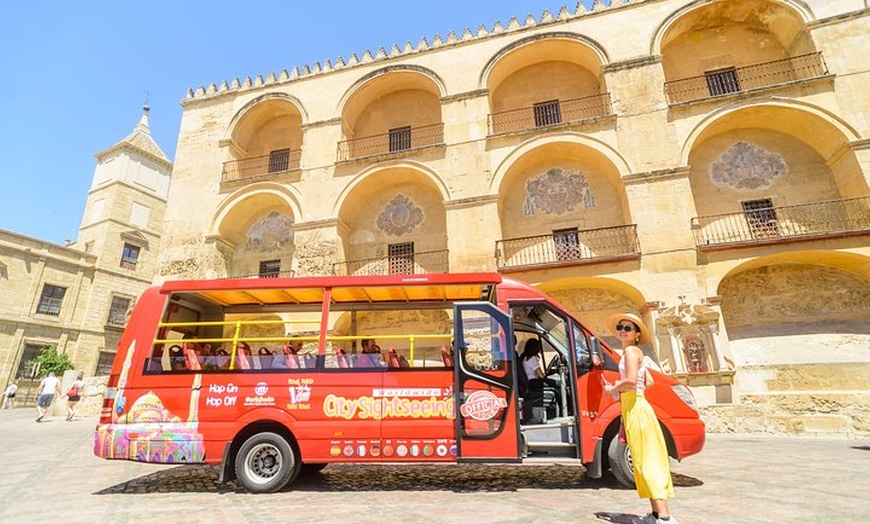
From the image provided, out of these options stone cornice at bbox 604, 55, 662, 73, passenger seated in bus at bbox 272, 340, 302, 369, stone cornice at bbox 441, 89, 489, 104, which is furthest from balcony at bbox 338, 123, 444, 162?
passenger seated in bus at bbox 272, 340, 302, 369

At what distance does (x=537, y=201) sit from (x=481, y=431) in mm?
11092

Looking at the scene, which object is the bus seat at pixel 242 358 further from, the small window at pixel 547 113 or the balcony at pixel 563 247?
the small window at pixel 547 113

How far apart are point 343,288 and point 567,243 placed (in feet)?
33.0

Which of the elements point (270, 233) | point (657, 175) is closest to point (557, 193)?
point (657, 175)

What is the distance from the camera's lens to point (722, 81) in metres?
14.4

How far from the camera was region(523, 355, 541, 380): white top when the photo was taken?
5.51 m

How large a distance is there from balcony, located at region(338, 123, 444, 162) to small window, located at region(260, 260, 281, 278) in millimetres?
5068

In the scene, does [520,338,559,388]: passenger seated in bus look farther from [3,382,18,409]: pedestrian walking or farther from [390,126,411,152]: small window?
[3,382,18,409]: pedestrian walking

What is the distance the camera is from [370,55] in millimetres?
17062

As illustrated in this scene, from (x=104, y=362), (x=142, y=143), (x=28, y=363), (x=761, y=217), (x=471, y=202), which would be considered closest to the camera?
(x=761, y=217)

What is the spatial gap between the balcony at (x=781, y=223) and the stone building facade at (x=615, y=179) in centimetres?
6

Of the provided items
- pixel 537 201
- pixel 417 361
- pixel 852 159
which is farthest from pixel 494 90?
pixel 417 361

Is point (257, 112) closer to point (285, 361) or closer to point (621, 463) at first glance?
point (285, 361)

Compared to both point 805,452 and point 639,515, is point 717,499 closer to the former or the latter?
point 639,515
